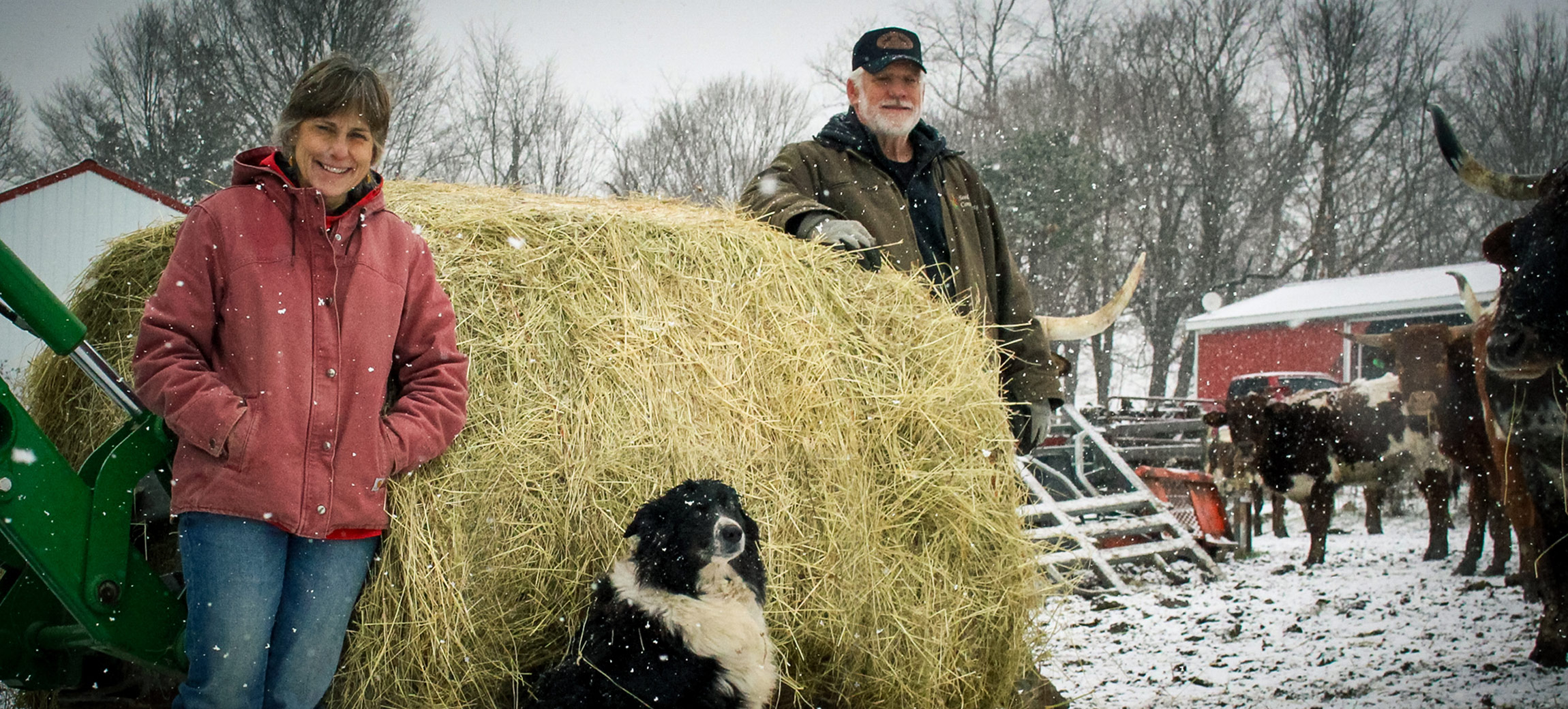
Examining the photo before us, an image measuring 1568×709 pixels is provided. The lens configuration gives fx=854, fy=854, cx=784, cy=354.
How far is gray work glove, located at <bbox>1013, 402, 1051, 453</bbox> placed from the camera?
3471 millimetres

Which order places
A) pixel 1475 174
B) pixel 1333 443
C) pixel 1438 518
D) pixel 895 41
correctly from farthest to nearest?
pixel 1333 443
pixel 1438 518
pixel 1475 174
pixel 895 41

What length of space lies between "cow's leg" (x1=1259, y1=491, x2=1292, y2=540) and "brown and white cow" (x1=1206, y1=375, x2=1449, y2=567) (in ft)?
2.55

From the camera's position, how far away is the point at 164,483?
2.21m

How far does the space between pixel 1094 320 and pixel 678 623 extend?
8.24 feet

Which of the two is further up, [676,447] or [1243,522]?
[676,447]

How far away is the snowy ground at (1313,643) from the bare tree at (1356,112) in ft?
47.8

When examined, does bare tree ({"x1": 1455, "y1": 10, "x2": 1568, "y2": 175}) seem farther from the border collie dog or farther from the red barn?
the border collie dog

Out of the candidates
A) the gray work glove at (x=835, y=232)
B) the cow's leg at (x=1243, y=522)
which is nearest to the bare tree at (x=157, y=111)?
the gray work glove at (x=835, y=232)

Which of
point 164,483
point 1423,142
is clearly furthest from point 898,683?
point 1423,142

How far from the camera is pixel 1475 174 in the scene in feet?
14.0

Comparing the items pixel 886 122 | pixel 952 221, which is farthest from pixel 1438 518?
pixel 886 122

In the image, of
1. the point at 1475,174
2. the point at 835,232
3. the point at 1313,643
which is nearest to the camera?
the point at 835,232

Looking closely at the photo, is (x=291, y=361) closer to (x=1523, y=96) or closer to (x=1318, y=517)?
(x=1318, y=517)

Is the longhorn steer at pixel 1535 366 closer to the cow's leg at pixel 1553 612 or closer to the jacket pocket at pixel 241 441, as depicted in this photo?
the cow's leg at pixel 1553 612
